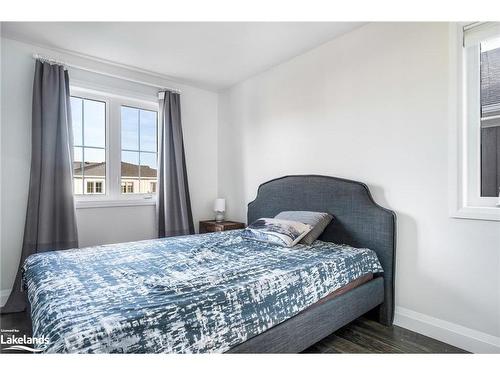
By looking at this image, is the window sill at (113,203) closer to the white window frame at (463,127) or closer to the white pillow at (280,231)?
the white pillow at (280,231)

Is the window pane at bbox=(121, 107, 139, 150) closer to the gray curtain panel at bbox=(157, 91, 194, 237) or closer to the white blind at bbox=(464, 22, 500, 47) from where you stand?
the gray curtain panel at bbox=(157, 91, 194, 237)

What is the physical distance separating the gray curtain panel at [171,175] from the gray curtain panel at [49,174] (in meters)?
0.94

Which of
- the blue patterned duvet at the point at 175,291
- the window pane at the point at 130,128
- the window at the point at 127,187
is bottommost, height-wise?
the blue patterned duvet at the point at 175,291

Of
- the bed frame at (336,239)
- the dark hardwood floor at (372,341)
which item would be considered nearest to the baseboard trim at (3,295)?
the dark hardwood floor at (372,341)

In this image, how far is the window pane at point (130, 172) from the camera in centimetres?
332

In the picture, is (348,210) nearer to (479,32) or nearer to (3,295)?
(479,32)

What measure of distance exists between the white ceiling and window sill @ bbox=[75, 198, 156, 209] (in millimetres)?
1531

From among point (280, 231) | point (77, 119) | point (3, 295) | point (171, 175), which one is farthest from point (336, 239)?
point (3, 295)

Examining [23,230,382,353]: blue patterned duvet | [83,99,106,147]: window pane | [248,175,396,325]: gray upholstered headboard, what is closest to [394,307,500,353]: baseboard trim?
[248,175,396,325]: gray upholstered headboard

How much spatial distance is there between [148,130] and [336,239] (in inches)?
102

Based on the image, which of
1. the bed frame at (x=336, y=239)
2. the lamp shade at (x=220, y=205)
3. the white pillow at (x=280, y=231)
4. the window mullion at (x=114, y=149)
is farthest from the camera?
the lamp shade at (x=220, y=205)
